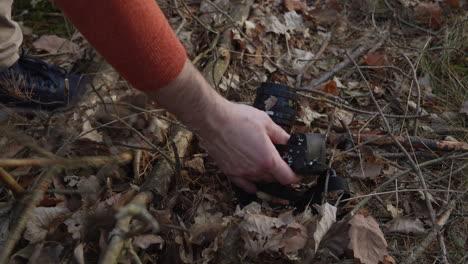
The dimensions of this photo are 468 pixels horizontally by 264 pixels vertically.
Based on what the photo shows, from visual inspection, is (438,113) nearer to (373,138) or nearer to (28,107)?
(373,138)

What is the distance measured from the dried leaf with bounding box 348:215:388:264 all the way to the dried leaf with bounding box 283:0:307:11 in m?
2.88

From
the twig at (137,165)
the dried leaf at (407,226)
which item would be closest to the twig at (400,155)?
the dried leaf at (407,226)

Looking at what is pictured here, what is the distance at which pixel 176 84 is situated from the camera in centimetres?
181

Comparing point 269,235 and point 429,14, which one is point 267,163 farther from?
point 429,14

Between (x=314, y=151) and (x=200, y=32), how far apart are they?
1.96 meters

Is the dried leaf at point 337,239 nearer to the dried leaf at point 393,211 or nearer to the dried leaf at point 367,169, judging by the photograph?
the dried leaf at point 393,211

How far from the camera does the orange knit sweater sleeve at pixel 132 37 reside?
1.63 m

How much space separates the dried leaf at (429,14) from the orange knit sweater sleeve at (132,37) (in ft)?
10.6

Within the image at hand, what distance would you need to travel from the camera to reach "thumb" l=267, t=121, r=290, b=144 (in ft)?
7.27

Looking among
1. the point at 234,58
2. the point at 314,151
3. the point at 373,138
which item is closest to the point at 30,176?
the point at 314,151

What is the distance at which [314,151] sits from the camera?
2158mm

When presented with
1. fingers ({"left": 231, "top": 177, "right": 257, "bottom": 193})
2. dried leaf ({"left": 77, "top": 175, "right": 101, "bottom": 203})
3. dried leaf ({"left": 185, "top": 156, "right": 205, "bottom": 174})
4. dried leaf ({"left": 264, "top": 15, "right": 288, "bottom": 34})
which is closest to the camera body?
fingers ({"left": 231, "top": 177, "right": 257, "bottom": 193})

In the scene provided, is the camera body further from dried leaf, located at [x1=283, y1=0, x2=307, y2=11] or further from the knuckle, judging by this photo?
dried leaf, located at [x1=283, y1=0, x2=307, y2=11]

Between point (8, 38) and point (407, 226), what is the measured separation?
2687 mm
